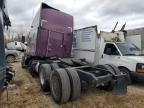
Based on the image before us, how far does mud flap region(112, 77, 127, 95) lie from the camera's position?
20.8ft

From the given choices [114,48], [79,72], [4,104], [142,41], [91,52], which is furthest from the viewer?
[142,41]

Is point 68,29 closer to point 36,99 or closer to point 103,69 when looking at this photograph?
point 103,69

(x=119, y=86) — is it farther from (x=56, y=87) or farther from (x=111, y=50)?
(x=111, y=50)

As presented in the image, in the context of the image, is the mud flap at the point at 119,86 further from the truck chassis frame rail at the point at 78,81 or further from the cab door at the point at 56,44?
the cab door at the point at 56,44

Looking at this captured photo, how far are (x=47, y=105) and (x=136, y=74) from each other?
3.96 metres

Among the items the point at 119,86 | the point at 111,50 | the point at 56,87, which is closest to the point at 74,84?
the point at 56,87

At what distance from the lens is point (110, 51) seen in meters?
9.16

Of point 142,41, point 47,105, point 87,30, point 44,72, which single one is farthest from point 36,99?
point 142,41

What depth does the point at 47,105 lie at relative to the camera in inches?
228

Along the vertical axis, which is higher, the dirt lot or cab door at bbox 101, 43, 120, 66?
cab door at bbox 101, 43, 120, 66

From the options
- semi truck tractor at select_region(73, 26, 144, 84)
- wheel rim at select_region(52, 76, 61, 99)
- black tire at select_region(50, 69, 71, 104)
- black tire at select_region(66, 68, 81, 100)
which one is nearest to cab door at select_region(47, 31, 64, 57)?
semi truck tractor at select_region(73, 26, 144, 84)

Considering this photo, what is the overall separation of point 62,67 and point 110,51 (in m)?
2.67

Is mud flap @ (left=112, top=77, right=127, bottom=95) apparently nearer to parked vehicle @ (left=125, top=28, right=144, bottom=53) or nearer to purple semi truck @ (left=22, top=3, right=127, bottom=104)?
purple semi truck @ (left=22, top=3, right=127, bottom=104)

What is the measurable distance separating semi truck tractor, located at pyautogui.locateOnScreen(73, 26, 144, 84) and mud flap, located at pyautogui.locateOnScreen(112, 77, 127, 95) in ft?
5.16
